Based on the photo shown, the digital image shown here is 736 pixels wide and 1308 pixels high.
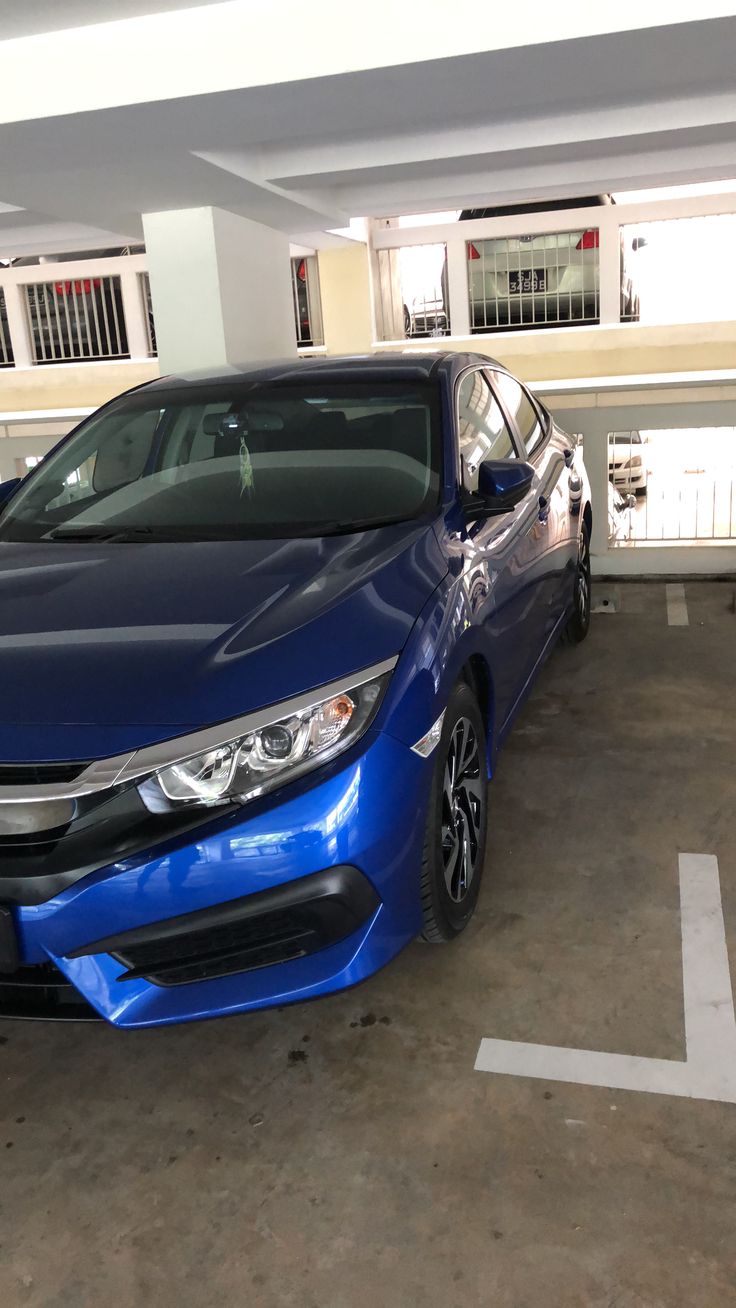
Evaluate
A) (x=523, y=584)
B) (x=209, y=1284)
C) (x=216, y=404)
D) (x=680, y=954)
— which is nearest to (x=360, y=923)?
(x=209, y=1284)

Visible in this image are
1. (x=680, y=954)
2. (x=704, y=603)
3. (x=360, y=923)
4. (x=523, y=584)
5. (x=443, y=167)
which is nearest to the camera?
(x=360, y=923)

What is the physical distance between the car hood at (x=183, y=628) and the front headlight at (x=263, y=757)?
0.05 metres

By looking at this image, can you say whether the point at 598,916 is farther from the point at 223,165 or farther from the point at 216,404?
the point at 223,165

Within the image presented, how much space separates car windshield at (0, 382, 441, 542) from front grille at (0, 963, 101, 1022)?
121 cm

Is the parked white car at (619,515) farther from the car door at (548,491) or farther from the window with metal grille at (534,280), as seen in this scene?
the window with metal grille at (534,280)

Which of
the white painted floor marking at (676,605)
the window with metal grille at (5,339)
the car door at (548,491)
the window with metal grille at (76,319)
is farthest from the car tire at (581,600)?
the window with metal grille at (5,339)

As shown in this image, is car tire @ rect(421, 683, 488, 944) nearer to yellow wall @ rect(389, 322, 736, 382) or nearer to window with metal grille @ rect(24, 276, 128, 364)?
yellow wall @ rect(389, 322, 736, 382)

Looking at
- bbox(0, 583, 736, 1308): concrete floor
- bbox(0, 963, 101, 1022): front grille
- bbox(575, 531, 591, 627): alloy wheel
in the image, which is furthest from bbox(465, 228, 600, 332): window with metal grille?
bbox(0, 963, 101, 1022): front grille

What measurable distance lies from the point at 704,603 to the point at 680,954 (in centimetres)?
358

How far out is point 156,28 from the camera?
4508 mm

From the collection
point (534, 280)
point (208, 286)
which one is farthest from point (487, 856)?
point (534, 280)

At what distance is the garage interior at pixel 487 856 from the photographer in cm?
176

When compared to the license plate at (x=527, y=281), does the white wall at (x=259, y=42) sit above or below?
above

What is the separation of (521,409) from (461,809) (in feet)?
6.32
